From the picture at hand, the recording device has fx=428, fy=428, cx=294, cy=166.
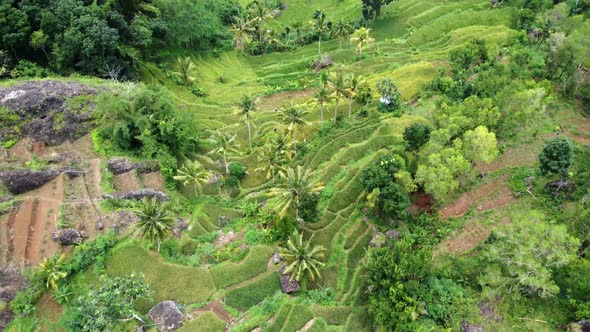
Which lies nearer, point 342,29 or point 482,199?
point 482,199

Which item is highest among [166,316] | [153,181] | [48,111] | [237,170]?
[48,111]

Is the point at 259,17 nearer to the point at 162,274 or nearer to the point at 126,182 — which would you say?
the point at 126,182

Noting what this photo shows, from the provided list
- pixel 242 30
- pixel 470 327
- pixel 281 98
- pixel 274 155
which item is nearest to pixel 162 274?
pixel 274 155

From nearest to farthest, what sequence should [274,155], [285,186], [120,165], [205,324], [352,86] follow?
1. [205,324]
2. [285,186]
3. [120,165]
4. [274,155]
5. [352,86]

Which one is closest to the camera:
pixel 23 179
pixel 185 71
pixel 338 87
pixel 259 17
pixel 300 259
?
pixel 300 259

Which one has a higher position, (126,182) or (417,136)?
(417,136)

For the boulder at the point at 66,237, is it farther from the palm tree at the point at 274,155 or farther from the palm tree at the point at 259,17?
the palm tree at the point at 259,17
